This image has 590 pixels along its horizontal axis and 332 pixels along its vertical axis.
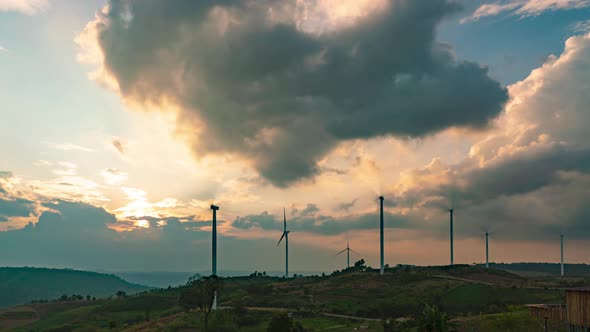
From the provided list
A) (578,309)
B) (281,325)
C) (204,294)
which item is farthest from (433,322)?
(204,294)

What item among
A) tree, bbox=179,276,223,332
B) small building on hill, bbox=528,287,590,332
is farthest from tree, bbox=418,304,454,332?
tree, bbox=179,276,223,332

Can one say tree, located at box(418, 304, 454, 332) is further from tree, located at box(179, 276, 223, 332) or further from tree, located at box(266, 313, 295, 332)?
tree, located at box(179, 276, 223, 332)

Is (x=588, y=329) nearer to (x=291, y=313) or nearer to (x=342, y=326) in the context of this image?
(x=342, y=326)

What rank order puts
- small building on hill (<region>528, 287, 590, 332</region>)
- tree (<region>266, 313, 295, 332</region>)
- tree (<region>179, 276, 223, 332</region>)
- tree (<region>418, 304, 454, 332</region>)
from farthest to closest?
tree (<region>179, 276, 223, 332</region>) < tree (<region>266, 313, 295, 332</region>) < tree (<region>418, 304, 454, 332</region>) < small building on hill (<region>528, 287, 590, 332</region>)

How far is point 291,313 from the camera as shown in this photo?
612 feet

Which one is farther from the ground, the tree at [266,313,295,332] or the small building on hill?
the small building on hill

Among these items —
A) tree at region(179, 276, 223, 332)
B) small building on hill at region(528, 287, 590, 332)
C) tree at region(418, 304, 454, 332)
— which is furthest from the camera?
tree at region(179, 276, 223, 332)

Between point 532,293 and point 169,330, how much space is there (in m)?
122

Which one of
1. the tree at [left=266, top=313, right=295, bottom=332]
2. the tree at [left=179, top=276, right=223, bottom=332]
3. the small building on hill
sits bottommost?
the tree at [left=266, top=313, right=295, bottom=332]

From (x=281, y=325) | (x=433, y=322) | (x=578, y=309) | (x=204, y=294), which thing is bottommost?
(x=281, y=325)

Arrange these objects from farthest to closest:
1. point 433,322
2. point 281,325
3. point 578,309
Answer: point 281,325 < point 433,322 < point 578,309

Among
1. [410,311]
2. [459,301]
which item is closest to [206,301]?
[410,311]

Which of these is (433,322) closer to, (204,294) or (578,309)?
(578,309)

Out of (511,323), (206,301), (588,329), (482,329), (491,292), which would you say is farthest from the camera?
(491,292)
